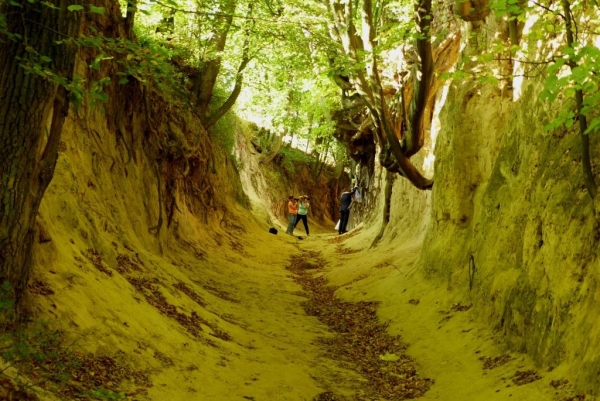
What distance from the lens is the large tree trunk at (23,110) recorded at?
5.18 m

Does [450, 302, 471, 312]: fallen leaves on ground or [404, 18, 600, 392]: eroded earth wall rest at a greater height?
[404, 18, 600, 392]: eroded earth wall

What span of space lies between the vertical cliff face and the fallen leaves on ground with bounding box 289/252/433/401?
1.35 metres

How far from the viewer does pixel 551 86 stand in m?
5.27

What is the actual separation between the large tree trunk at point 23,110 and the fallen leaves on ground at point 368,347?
144 inches

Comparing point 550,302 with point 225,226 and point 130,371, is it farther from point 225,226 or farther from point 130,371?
point 225,226

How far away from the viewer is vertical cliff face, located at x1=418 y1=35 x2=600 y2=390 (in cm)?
626

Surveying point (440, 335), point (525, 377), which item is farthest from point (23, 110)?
point (440, 335)

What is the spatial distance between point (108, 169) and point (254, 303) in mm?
3807

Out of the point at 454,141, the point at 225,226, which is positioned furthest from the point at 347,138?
the point at 454,141

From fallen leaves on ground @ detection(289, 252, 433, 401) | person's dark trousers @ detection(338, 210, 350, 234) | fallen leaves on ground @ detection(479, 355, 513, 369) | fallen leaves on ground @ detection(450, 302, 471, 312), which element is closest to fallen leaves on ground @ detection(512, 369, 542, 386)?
fallen leaves on ground @ detection(479, 355, 513, 369)

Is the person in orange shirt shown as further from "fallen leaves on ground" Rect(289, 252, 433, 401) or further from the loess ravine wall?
the loess ravine wall

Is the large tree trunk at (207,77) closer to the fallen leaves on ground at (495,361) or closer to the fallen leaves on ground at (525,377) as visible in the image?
the fallen leaves on ground at (495,361)

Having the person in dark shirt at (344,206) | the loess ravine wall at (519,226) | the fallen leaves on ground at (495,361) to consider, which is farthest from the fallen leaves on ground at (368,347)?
the person in dark shirt at (344,206)

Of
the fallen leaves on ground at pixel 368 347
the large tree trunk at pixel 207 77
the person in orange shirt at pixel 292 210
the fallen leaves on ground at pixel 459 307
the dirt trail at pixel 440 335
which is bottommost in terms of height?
the fallen leaves on ground at pixel 368 347
